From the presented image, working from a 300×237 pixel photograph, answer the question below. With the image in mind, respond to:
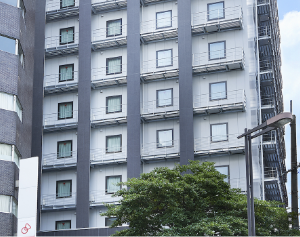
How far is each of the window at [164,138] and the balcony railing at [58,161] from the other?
8399 millimetres

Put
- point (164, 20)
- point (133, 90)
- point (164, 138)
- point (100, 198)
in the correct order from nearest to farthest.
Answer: point (164, 138)
point (100, 198)
point (133, 90)
point (164, 20)

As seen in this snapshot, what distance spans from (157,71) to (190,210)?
744 inches

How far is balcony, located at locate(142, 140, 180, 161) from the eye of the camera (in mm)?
43844

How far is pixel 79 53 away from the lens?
48.1 m

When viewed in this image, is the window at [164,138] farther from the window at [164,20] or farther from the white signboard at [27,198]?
the white signboard at [27,198]

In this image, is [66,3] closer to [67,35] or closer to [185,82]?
[67,35]

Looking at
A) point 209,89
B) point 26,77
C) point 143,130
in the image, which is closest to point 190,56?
point 209,89

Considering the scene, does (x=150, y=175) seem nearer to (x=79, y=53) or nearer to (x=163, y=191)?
(x=163, y=191)

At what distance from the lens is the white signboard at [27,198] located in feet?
98.4

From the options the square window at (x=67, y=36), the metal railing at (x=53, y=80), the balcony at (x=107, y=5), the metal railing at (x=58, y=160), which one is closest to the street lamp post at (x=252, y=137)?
the metal railing at (x=58, y=160)

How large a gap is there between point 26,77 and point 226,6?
65.2ft

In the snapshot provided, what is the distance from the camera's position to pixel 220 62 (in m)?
44.0

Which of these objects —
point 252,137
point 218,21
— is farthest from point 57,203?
point 252,137

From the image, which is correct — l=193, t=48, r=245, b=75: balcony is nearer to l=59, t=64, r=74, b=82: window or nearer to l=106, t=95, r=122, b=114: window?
l=106, t=95, r=122, b=114: window
